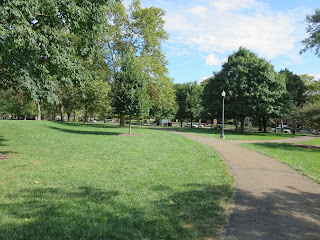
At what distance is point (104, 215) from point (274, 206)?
3.29 m

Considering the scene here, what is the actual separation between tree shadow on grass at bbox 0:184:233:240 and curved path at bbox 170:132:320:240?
386 mm

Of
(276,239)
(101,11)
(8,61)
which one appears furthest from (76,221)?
(101,11)

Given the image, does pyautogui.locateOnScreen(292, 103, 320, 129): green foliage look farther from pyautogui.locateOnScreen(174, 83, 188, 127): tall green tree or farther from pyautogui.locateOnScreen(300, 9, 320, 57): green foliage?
pyautogui.locateOnScreen(174, 83, 188, 127): tall green tree

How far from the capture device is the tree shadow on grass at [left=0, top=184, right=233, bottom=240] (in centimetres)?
318

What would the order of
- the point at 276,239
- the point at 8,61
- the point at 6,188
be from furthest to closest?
1. the point at 8,61
2. the point at 6,188
3. the point at 276,239

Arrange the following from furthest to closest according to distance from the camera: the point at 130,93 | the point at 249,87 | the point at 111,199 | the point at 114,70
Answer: the point at 114,70 < the point at 249,87 < the point at 130,93 < the point at 111,199

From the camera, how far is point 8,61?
7734 millimetres

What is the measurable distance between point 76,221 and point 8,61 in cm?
679

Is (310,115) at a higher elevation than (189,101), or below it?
below

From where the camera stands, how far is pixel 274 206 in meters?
4.50

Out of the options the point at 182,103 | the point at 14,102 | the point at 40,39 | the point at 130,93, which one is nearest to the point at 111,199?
the point at 40,39

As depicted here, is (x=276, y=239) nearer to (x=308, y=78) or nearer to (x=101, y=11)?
(x=101, y=11)

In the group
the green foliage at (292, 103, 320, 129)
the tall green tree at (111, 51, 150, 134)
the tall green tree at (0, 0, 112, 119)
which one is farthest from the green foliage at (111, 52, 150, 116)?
the green foliage at (292, 103, 320, 129)

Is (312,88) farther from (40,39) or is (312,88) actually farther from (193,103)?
(40,39)
